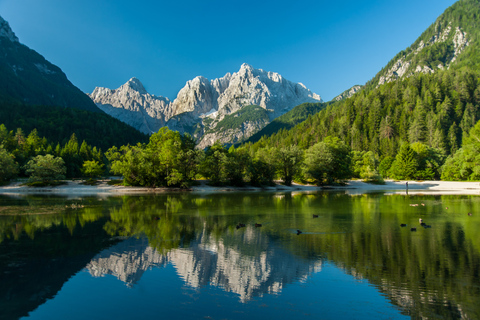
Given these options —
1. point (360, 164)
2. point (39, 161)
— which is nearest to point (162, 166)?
point (39, 161)

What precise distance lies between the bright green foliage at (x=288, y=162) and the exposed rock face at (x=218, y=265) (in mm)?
67782

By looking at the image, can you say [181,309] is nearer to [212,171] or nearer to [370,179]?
[212,171]

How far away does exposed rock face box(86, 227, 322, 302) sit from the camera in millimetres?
11320

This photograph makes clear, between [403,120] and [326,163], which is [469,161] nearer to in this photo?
[326,163]

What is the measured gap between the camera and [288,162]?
8519 cm

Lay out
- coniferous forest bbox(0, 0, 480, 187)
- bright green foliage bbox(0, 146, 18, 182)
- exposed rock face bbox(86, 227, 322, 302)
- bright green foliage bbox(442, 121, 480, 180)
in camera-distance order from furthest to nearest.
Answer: bright green foliage bbox(442, 121, 480, 180), coniferous forest bbox(0, 0, 480, 187), bright green foliage bbox(0, 146, 18, 182), exposed rock face bbox(86, 227, 322, 302)

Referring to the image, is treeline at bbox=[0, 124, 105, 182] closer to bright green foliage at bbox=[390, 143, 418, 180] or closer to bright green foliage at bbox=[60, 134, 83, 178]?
bright green foliage at bbox=[60, 134, 83, 178]

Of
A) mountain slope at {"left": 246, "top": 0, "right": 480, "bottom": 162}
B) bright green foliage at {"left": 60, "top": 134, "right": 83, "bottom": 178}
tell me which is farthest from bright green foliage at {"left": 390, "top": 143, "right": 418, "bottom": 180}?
bright green foliage at {"left": 60, "top": 134, "right": 83, "bottom": 178}

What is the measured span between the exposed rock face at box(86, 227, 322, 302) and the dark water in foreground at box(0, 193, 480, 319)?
5 cm

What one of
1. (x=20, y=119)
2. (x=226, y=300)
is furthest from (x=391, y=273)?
(x=20, y=119)

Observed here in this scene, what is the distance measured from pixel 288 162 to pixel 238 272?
74272 millimetres

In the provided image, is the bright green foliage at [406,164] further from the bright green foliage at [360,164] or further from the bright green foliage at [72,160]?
the bright green foliage at [72,160]

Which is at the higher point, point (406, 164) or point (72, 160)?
point (72, 160)

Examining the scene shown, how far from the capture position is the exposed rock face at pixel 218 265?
11.3 m
